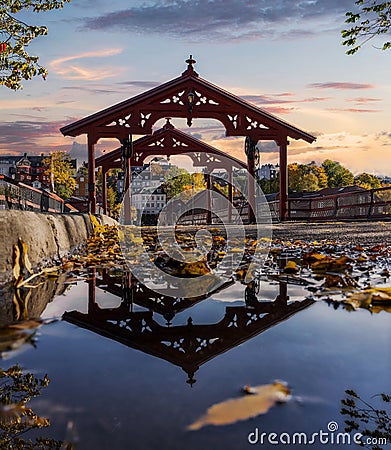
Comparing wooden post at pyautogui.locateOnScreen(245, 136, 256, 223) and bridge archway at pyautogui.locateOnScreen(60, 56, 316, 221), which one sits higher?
bridge archway at pyautogui.locateOnScreen(60, 56, 316, 221)

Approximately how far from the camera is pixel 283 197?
20.1 meters

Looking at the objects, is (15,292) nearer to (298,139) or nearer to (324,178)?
(298,139)

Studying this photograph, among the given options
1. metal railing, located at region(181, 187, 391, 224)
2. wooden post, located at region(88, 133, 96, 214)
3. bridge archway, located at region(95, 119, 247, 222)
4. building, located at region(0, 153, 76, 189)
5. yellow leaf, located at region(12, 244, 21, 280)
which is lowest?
yellow leaf, located at region(12, 244, 21, 280)

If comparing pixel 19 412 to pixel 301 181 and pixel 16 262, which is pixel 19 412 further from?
pixel 301 181

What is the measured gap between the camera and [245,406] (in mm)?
1226

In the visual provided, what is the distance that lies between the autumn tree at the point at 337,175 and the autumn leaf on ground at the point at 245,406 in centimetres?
10100

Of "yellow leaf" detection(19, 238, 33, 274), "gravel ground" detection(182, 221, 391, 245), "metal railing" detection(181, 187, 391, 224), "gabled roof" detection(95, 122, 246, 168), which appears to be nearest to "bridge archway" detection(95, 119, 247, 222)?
"gabled roof" detection(95, 122, 246, 168)

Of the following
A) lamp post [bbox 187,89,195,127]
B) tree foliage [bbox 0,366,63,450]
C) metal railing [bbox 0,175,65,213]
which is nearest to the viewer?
tree foliage [bbox 0,366,63,450]

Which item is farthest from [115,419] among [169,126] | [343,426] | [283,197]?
[169,126]

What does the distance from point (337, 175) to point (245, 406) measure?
103554mm

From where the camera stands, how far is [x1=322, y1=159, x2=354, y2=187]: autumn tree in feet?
325

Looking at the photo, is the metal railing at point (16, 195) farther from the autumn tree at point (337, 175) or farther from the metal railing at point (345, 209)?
the autumn tree at point (337, 175)

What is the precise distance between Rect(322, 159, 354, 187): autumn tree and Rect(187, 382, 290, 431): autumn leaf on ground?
331ft

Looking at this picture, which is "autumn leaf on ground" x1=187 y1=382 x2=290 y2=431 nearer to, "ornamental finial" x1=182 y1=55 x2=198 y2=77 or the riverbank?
the riverbank
